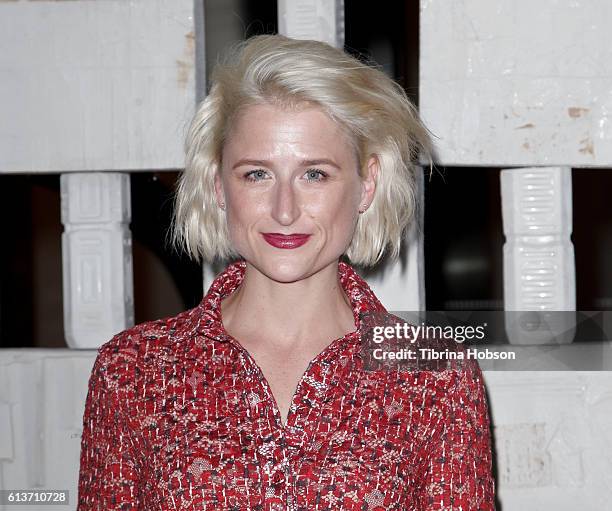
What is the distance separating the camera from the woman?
3.64 feet

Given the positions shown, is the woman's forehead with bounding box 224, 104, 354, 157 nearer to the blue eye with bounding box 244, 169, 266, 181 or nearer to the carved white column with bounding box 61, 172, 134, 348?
the blue eye with bounding box 244, 169, 266, 181

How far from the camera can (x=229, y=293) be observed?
1304 millimetres

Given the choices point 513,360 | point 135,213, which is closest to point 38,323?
point 135,213

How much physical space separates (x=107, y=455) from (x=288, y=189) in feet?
1.40

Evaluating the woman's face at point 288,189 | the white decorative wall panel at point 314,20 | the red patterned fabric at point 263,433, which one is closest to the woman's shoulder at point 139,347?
the red patterned fabric at point 263,433

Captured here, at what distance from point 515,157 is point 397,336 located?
0.49 metres

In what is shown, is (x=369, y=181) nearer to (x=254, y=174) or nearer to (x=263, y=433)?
(x=254, y=174)

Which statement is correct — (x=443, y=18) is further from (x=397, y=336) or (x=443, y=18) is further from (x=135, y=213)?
(x=135, y=213)

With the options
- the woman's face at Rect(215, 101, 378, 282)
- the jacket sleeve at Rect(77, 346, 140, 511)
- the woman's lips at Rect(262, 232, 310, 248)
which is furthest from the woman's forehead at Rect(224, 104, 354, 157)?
the jacket sleeve at Rect(77, 346, 140, 511)

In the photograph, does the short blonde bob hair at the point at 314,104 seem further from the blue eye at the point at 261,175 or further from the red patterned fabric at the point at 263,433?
the red patterned fabric at the point at 263,433

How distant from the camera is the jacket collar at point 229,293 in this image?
1.19 m

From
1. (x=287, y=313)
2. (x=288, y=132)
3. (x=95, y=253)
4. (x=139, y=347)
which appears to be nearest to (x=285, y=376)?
(x=287, y=313)

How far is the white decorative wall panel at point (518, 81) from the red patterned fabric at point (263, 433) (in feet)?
1.67

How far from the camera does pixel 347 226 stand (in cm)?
118
